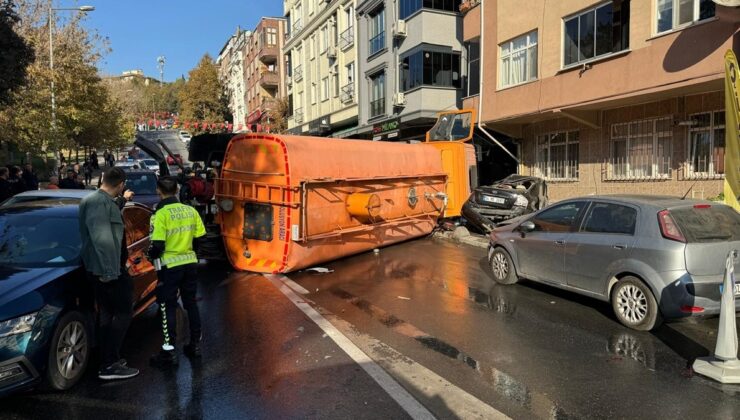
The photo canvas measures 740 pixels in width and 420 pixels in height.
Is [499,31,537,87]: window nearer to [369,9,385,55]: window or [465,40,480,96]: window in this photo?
[465,40,480,96]: window

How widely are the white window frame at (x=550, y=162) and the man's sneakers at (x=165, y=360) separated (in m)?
13.6

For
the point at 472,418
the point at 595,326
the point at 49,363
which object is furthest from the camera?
the point at 595,326

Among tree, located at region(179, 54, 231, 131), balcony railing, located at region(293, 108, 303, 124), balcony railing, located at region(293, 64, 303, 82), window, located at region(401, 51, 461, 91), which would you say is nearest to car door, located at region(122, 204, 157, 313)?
window, located at region(401, 51, 461, 91)

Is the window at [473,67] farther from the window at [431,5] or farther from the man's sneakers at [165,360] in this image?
the man's sneakers at [165,360]

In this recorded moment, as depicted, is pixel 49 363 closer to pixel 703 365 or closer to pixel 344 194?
pixel 703 365

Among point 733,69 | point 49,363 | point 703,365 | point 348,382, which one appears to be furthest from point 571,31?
point 49,363

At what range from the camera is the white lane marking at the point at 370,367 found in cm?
392

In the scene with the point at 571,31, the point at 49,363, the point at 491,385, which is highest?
the point at 571,31

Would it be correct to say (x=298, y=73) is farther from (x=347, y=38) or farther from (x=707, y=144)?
(x=707, y=144)

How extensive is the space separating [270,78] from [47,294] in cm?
5297

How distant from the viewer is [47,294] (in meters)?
4.13

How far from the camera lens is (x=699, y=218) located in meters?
5.75

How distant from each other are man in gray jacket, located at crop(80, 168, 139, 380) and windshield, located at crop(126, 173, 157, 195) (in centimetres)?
995

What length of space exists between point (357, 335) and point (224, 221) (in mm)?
4443
